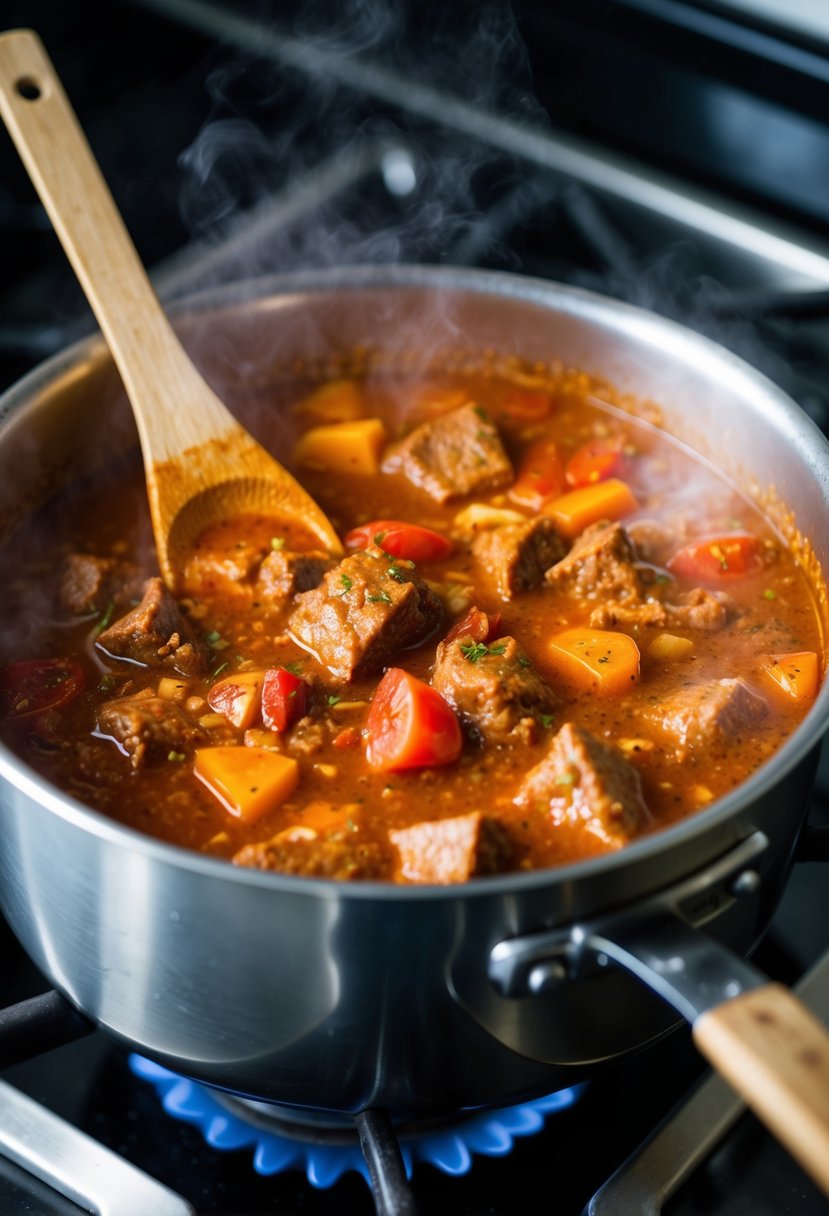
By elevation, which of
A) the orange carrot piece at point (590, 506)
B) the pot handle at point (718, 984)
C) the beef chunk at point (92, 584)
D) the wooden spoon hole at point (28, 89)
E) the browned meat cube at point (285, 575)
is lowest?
the orange carrot piece at point (590, 506)

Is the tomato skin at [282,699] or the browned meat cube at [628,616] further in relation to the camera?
the browned meat cube at [628,616]

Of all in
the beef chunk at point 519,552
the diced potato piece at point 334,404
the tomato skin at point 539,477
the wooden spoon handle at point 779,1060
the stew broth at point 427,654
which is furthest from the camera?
the diced potato piece at point 334,404

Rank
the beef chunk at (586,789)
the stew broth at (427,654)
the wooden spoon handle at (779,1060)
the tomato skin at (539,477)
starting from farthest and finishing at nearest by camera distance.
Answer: the tomato skin at (539,477) < the stew broth at (427,654) < the beef chunk at (586,789) < the wooden spoon handle at (779,1060)

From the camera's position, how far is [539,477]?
3051mm

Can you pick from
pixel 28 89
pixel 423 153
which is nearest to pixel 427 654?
pixel 28 89

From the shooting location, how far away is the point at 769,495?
283 cm

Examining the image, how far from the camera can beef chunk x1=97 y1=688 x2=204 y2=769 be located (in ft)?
7.30

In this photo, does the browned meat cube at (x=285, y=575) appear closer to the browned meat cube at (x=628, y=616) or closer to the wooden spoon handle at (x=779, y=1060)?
the browned meat cube at (x=628, y=616)

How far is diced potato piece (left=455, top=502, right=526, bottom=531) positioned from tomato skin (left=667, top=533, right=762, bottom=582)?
1.20 feet

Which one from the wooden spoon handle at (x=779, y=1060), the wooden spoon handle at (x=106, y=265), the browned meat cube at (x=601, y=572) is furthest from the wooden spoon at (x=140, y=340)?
the wooden spoon handle at (x=779, y=1060)

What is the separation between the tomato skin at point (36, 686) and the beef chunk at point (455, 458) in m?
0.95

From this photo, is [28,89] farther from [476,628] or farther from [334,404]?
[476,628]

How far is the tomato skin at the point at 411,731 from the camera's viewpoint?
219 cm

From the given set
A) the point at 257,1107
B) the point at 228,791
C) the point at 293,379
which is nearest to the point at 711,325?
the point at 293,379
